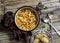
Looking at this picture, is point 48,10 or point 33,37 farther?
point 48,10

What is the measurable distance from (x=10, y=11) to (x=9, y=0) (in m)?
0.11

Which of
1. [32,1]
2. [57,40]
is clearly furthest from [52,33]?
[32,1]

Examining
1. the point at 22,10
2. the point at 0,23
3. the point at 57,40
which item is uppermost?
the point at 22,10

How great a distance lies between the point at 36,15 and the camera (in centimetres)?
192

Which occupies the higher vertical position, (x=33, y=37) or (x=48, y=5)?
(x=48, y=5)

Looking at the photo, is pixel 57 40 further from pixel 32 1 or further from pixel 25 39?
pixel 32 1

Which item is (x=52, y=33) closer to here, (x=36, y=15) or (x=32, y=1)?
(x=36, y=15)

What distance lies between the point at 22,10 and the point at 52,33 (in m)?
0.31

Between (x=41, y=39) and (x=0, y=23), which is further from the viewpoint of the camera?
(x=0, y=23)

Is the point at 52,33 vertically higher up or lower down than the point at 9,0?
lower down

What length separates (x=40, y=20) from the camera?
6.65ft

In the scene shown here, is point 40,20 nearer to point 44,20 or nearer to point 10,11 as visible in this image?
point 44,20

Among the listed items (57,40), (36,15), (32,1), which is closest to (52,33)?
(57,40)

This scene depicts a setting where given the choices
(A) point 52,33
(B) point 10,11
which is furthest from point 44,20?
(B) point 10,11
